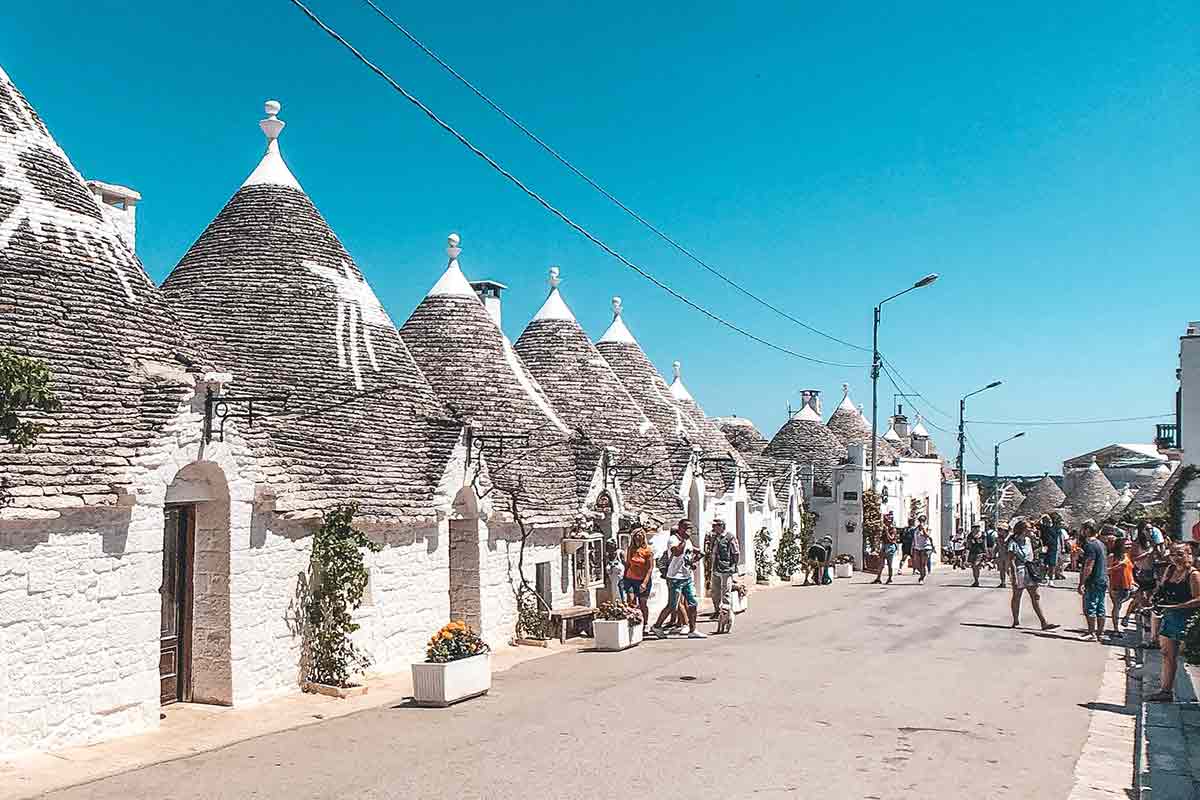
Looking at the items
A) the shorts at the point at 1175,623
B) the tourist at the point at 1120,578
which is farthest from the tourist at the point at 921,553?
the shorts at the point at 1175,623

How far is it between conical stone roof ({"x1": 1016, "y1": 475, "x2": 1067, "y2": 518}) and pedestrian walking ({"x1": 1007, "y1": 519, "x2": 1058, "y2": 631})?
3640cm

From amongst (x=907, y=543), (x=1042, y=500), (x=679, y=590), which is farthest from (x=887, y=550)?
(x=1042, y=500)

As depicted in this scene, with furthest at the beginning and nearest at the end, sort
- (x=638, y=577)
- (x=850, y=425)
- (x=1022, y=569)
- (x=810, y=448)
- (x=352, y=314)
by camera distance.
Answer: (x=850, y=425) → (x=810, y=448) → (x=1022, y=569) → (x=638, y=577) → (x=352, y=314)

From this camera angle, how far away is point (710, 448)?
28.3 meters

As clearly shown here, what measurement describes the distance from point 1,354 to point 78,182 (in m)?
4.04

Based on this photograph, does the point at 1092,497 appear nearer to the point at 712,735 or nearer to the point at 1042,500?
the point at 1042,500

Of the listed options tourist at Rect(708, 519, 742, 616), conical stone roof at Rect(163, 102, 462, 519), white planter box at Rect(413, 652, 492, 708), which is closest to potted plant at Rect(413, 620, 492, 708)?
white planter box at Rect(413, 652, 492, 708)

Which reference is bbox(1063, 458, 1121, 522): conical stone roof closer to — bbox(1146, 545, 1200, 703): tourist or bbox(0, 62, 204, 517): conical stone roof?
bbox(1146, 545, 1200, 703): tourist

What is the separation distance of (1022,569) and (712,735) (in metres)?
9.31

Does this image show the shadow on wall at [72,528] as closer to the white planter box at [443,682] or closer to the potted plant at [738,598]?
the white planter box at [443,682]

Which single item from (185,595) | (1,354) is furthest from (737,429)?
(1,354)

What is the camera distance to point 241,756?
891cm

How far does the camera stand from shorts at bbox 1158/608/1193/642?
1086cm

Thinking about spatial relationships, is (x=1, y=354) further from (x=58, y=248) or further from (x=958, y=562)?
(x=958, y=562)
